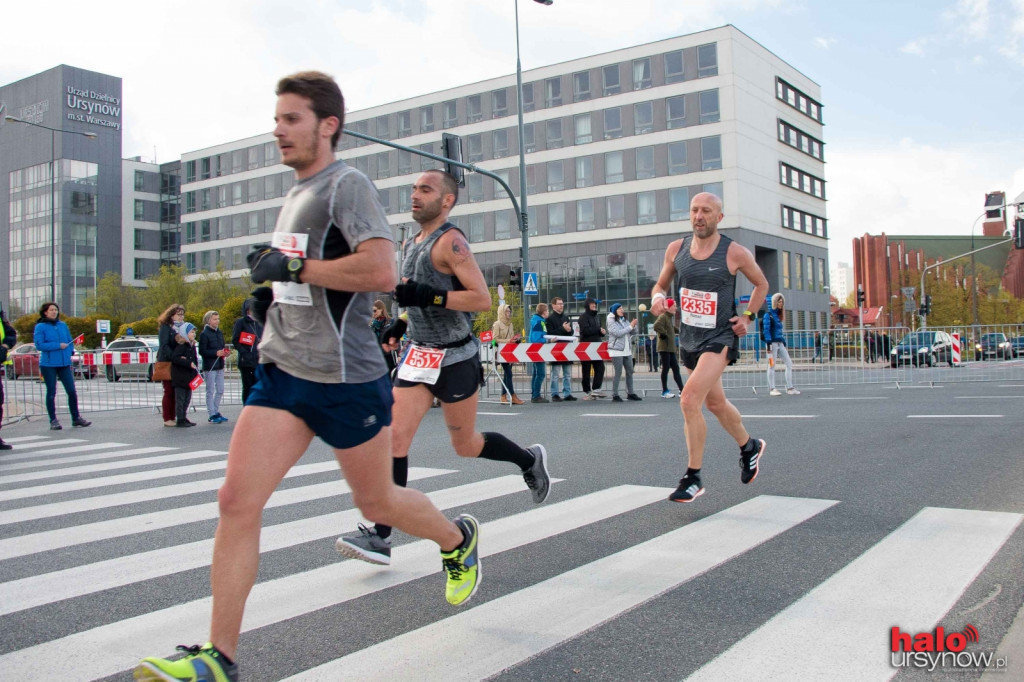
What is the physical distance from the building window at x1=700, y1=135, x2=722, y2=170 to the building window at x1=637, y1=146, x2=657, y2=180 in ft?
9.65

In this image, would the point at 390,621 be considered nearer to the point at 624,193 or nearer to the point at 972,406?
the point at 972,406

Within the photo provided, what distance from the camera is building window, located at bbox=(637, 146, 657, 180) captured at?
49.6 m

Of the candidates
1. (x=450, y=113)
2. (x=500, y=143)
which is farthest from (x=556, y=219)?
(x=450, y=113)

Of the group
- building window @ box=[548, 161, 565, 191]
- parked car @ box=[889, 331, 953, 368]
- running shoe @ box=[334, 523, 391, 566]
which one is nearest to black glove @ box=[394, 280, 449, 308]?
running shoe @ box=[334, 523, 391, 566]

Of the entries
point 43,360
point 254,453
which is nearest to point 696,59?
A: point 43,360

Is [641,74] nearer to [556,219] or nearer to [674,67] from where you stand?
[674,67]

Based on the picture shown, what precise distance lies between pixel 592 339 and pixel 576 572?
42.1 feet

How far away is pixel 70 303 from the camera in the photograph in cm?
7206

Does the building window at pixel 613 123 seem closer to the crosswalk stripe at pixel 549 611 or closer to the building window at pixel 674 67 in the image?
the building window at pixel 674 67

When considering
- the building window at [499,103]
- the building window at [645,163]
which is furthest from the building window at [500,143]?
the building window at [645,163]

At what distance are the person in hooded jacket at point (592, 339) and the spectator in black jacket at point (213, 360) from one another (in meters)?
6.69

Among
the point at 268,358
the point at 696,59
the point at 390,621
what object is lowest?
the point at 390,621

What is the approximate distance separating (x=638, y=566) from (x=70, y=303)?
3089 inches

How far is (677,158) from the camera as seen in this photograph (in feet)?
160
